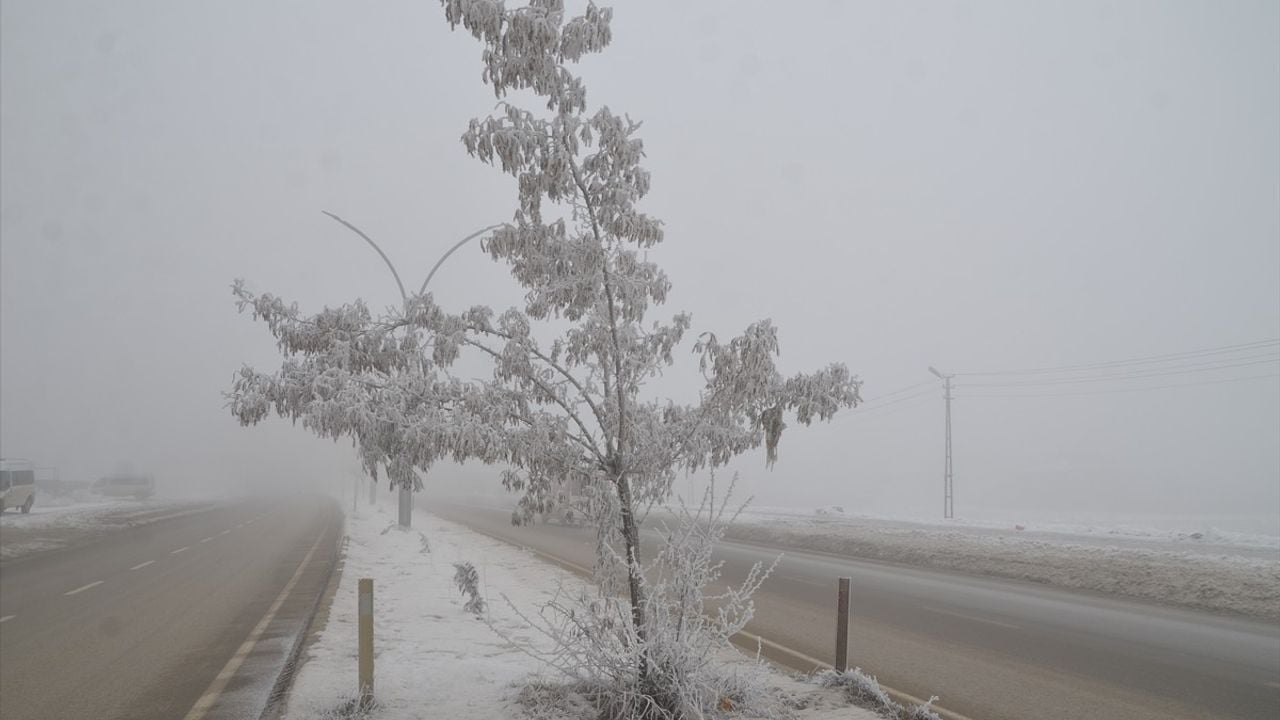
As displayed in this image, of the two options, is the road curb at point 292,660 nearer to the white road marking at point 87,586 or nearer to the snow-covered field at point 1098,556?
the white road marking at point 87,586

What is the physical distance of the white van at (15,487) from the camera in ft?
102

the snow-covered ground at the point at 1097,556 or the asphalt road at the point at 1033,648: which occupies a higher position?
the snow-covered ground at the point at 1097,556

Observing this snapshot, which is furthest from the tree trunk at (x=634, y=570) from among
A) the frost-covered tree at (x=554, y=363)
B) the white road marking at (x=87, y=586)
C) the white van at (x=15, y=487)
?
the white van at (x=15, y=487)

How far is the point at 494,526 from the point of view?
31.9 metres

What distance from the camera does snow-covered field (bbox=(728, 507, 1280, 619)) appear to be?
40.8 feet

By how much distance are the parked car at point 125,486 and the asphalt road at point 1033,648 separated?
177 ft

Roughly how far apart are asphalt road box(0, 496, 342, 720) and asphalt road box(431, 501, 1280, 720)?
4.15 meters

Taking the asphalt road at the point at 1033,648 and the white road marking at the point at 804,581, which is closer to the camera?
the asphalt road at the point at 1033,648

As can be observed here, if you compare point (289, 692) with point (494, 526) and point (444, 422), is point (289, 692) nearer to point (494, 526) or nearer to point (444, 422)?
point (444, 422)

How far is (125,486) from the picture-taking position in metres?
51.4

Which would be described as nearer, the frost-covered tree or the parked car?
the frost-covered tree

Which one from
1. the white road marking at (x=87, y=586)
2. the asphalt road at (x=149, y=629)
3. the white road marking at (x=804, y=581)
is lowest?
the white road marking at (x=87, y=586)

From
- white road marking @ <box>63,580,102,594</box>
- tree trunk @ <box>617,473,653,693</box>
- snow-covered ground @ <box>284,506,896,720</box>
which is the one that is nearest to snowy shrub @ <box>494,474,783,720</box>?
tree trunk @ <box>617,473,653,693</box>

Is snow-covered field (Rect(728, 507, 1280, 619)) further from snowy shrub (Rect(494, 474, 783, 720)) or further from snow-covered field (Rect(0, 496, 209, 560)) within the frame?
snow-covered field (Rect(0, 496, 209, 560))
